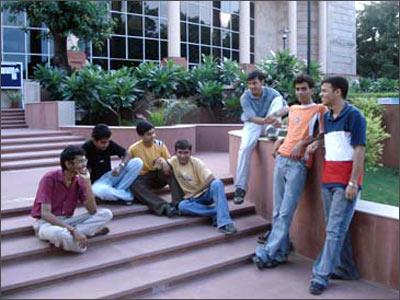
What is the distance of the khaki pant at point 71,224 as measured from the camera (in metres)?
4.82

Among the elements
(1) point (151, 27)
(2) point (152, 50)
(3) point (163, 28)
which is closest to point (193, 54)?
(3) point (163, 28)

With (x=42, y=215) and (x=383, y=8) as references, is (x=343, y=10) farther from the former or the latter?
(x=42, y=215)

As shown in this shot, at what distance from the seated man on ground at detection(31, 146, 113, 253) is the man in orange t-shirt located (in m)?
1.76

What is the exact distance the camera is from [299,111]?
17.4 ft

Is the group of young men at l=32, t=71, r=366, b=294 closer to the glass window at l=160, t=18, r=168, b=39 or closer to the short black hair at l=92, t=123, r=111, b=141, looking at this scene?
the short black hair at l=92, t=123, r=111, b=141

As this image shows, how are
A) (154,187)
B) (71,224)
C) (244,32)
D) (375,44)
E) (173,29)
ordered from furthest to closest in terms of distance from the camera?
(375,44) → (244,32) → (173,29) → (154,187) → (71,224)

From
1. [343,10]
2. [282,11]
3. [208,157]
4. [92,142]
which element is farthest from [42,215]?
[343,10]

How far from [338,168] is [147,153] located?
271 centimetres

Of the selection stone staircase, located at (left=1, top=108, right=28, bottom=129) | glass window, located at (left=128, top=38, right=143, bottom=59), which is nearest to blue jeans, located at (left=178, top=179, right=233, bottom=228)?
stone staircase, located at (left=1, top=108, right=28, bottom=129)

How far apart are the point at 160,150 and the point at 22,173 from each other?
3365 mm

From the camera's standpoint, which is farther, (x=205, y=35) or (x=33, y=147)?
(x=205, y=35)

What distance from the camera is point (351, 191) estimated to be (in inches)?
178

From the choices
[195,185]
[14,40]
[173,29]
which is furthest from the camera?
[173,29]

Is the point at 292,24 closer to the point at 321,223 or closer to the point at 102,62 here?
the point at 102,62
